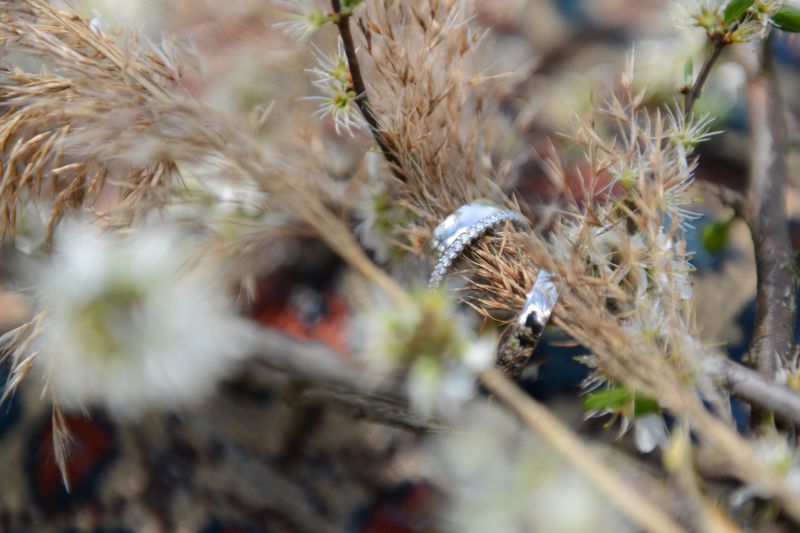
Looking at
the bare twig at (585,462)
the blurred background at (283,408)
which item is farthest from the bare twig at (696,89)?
the bare twig at (585,462)

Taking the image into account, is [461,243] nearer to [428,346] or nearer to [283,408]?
[428,346]

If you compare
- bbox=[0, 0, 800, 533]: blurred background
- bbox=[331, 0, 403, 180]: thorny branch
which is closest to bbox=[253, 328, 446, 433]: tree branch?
bbox=[0, 0, 800, 533]: blurred background

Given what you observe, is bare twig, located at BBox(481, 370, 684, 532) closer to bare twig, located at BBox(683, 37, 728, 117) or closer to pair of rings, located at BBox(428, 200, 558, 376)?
pair of rings, located at BBox(428, 200, 558, 376)

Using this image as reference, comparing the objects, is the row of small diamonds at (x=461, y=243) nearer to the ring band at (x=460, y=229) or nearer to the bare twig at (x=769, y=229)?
the ring band at (x=460, y=229)

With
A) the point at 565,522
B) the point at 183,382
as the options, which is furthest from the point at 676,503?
the point at 183,382

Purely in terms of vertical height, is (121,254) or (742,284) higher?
(121,254)

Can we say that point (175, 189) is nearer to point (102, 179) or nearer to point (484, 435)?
point (102, 179)

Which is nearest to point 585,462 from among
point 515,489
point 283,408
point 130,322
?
point 515,489
